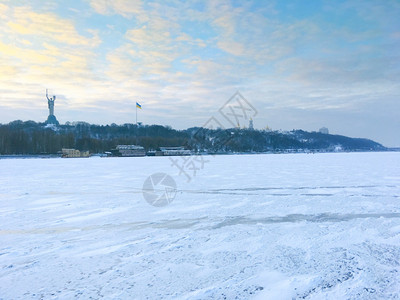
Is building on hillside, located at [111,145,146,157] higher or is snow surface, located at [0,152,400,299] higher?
building on hillside, located at [111,145,146,157]

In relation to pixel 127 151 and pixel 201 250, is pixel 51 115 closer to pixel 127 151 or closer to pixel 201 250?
pixel 127 151

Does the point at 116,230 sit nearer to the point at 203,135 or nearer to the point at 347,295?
the point at 347,295

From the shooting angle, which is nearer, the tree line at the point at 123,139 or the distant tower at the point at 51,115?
the tree line at the point at 123,139

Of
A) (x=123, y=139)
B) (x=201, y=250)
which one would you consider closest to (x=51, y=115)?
(x=123, y=139)

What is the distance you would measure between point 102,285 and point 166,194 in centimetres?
646

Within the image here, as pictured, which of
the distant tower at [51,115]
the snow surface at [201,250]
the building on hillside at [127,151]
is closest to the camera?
the snow surface at [201,250]

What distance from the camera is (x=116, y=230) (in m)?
5.25

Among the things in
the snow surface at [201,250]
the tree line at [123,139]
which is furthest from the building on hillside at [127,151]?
the snow surface at [201,250]

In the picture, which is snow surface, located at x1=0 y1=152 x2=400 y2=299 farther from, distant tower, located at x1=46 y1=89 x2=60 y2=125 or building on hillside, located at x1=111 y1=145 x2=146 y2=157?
distant tower, located at x1=46 y1=89 x2=60 y2=125

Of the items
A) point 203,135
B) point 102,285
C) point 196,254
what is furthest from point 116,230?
point 203,135

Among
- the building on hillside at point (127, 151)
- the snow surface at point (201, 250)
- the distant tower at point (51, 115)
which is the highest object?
the distant tower at point (51, 115)

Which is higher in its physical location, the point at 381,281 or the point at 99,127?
the point at 99,127

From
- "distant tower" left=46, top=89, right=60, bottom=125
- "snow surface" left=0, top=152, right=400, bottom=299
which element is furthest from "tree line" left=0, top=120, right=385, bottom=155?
"snow surface" left=0, top=152, right=400, bottom=299

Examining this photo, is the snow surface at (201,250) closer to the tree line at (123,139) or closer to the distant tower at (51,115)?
the tree line at (123,139)
